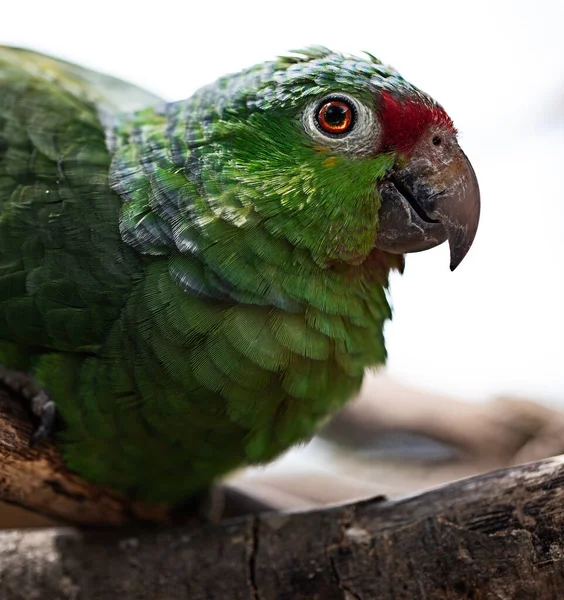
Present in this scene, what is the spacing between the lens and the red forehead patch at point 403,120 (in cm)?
155

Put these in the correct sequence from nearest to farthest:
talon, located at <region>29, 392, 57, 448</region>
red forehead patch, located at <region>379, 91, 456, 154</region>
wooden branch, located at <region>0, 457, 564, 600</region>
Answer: wooden branch, located at <region>0, 457, 564, 600</region> → red forehead patch, located at <region>379, 91, 456, 154</region> → talon, located at <region>29, 392, 57, 448</region>

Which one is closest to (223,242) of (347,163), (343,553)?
(347,163)

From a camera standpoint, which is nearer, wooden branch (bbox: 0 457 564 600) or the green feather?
wooden branch (bbox: 0 457 564 600)

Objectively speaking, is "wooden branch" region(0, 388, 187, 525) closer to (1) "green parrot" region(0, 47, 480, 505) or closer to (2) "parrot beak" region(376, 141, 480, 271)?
(1) "green parrot" region(0, 47, 480, 505)

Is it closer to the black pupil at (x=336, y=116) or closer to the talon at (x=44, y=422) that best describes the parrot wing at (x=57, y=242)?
the talon at (x=44, y=422)

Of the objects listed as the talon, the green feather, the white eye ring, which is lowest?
the talon

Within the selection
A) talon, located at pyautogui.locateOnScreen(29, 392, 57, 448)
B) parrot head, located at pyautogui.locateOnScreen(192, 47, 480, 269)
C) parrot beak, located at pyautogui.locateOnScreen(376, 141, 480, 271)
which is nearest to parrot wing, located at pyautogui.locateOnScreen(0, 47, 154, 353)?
talon, located at pyautogui.locateOnScreen(29, 392, 57, 448)

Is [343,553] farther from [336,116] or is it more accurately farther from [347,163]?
[336,116]

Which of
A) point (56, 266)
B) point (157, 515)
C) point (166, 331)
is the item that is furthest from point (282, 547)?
point (56, 266)

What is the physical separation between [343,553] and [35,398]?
87cm

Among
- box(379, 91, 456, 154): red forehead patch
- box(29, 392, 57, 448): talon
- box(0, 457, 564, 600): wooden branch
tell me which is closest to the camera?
box(0, 457, 564, 600): wooden branch

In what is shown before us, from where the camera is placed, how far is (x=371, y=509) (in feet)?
5.45

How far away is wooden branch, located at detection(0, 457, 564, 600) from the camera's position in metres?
1.39

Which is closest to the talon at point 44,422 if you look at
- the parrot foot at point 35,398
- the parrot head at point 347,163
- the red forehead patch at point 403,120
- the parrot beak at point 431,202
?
the parrot foot at point 35,398
